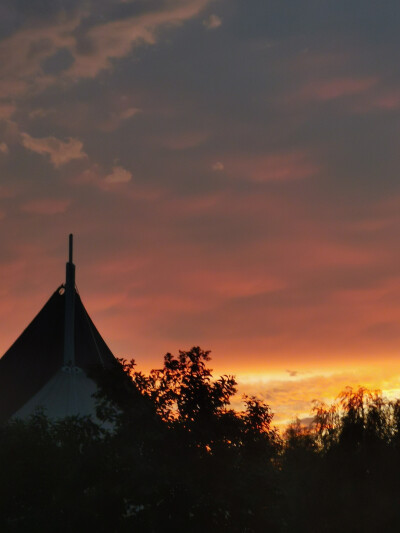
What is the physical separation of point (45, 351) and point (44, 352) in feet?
0.38

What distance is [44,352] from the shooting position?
66000mm

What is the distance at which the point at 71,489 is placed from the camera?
32.1 meters

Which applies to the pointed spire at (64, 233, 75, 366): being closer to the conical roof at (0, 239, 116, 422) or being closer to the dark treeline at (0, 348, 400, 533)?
the conical roof at (0, 239, 116, 422)

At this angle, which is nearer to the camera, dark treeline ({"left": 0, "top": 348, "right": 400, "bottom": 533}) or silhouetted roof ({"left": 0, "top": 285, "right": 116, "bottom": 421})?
dark treeline ({"left": 0, "top": 348, "right": 400, "bottom": 533})

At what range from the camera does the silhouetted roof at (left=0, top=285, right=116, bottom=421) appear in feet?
208

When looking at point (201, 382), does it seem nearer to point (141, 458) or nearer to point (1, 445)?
point (141, 458)

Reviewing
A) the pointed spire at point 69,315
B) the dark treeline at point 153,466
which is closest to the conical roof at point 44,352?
the pointed spire at point 69,315

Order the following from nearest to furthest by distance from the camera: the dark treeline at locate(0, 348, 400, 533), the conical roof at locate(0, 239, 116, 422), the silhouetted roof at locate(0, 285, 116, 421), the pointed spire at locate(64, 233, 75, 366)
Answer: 1. the dark treeline at locate(0, 348, 400, 533)
2. the pointed spire at locate(64, 233, 75, 366)
3. the conical roof at locate(0, 239, 116, 422)
4. the silhouetted roof at locate(0, 285, 116, 421)

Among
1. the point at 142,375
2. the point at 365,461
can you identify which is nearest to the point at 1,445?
the point at 142,375

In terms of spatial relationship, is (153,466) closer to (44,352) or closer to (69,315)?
(69,315)

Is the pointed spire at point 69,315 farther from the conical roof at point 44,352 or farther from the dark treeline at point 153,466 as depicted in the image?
the dark treeline at point 153,466

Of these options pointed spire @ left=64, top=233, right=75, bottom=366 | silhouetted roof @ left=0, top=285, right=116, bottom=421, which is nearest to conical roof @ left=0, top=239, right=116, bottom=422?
silhouetted roof @ left=0, top=285, right=116, bottom=421

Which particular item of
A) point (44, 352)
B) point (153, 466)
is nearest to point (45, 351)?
point (44, 352)

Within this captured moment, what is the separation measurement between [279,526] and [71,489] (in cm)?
791
